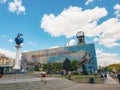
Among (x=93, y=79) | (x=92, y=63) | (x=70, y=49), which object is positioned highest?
(x=70, y=49)

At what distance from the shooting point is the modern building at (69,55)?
82.5m

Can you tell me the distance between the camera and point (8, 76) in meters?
22.6

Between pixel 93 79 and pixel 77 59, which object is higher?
Answer: pixel 77 59

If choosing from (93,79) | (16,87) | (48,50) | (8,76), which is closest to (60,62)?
(48,50)

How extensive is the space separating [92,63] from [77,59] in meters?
8.57

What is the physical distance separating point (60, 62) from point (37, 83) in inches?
2878

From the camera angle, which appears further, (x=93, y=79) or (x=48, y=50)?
(x=48, y=50)

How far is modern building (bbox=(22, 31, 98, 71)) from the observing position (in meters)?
82.5

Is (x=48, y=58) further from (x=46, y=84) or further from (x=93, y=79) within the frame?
(x=46, y=84)

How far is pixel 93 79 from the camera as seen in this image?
102ft

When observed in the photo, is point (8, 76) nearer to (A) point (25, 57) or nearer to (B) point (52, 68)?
(B) point (52, 68)

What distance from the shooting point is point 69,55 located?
3531 inches

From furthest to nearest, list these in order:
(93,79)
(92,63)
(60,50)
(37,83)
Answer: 1. (60,50)
2. (92,63)
3. (93,79)
4. (37,83)

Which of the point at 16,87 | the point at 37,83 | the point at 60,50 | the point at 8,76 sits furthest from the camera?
the point at 60,50
